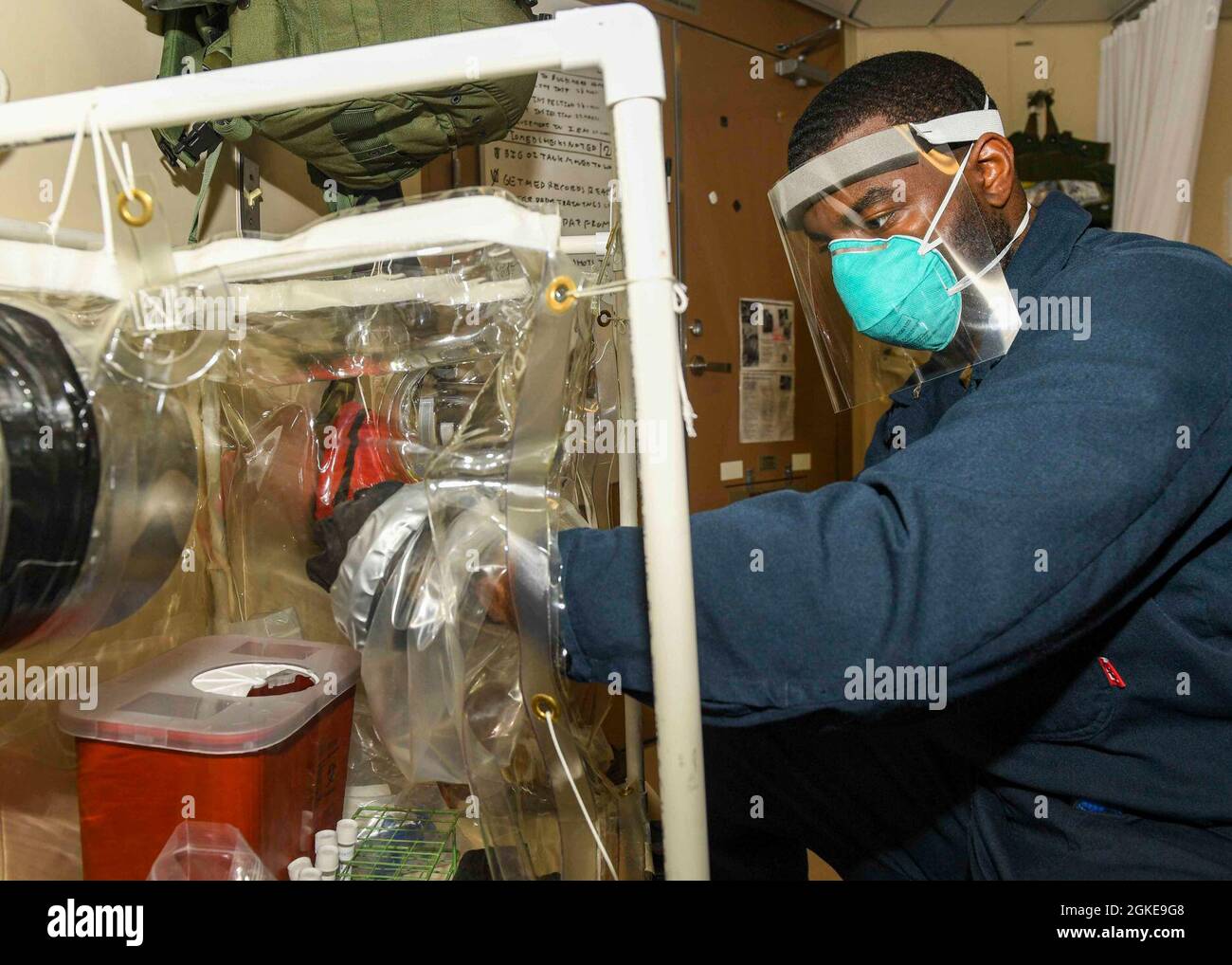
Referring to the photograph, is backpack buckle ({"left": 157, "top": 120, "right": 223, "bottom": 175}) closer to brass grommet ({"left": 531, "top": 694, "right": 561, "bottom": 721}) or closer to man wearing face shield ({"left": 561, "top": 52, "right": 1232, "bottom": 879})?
man wearing face shield ({"left": 561, "top": 52, "right": 1232, "bottom": 879})

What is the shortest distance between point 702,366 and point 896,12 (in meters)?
1.45

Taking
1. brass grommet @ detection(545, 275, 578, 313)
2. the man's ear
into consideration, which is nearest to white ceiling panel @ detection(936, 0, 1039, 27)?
the man's ear

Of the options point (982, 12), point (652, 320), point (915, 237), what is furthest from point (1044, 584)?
point (982, 12)

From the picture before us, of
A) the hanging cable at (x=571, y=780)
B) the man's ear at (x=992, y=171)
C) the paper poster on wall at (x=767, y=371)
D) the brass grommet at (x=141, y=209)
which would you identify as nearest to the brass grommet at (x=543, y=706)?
the hanging cable at (x=571, y=780)

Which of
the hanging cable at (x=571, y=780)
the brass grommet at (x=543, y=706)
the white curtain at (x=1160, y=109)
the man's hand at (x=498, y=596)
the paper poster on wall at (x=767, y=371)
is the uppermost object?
the white curtain at (x=1160, y=109)

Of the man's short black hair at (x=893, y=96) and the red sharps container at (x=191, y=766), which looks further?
the man's short black hair at (x=893, y=96)

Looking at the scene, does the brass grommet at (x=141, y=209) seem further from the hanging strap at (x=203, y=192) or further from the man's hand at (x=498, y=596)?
the hanging strap at (x=203, y=192)

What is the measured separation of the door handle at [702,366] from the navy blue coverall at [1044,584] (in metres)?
1.62

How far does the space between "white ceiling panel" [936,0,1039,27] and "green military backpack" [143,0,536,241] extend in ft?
7.02

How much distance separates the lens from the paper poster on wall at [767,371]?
2826 mm

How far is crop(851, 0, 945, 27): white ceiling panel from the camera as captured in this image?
279 cm

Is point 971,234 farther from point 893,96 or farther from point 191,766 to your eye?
point 191,766

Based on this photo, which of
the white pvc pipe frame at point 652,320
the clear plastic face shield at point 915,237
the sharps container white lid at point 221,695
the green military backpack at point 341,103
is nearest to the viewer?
the white pvc pipe frame at point 652,320

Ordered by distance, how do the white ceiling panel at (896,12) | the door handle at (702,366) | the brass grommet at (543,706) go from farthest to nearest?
the white ceiling panel at (896,12) < the door handle at (702,366) < the brass grommet at (543,706)
